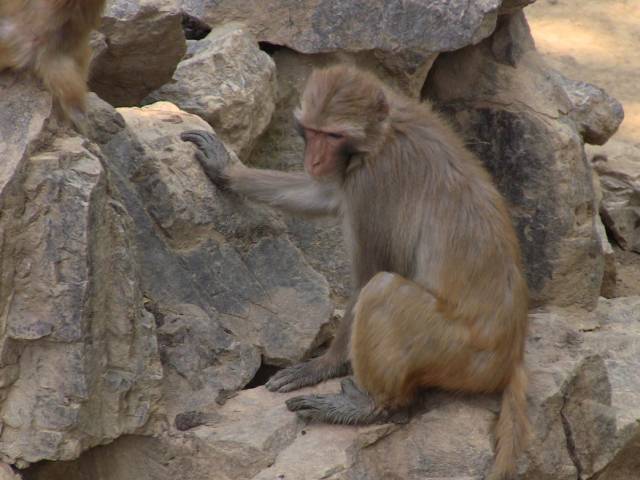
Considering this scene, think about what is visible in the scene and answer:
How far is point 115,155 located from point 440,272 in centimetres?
179

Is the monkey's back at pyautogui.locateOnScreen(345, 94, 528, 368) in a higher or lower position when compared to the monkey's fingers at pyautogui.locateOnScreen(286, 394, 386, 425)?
higher

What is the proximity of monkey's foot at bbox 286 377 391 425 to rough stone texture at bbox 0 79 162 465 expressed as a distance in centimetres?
90

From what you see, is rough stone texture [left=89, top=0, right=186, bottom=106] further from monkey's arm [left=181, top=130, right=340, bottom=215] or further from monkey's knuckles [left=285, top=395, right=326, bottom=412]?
monkey's knuckles [left=285, top=395, right=326, bottom=412]

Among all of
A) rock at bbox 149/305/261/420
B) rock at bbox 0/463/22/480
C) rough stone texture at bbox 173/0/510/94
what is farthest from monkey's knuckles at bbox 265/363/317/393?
rough stone texture at bbox 173/0/510/94

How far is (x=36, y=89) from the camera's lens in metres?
5.21

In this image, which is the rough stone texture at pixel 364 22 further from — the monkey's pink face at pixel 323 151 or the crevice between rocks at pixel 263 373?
the crevice between rocks at pixel 263 373

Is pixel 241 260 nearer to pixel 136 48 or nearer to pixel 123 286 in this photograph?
pixel 123 286

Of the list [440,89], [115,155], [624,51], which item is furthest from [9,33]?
[624,51]

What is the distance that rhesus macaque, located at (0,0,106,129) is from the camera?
201 inches

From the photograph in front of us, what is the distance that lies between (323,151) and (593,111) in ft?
12.5

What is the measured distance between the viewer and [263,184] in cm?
634

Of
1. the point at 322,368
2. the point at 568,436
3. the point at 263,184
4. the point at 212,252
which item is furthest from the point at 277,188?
the point at 568,436

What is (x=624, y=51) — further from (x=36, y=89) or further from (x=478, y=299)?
(x=36, y=89)

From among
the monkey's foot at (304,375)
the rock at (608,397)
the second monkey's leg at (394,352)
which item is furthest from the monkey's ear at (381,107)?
the rock at (608,397)
